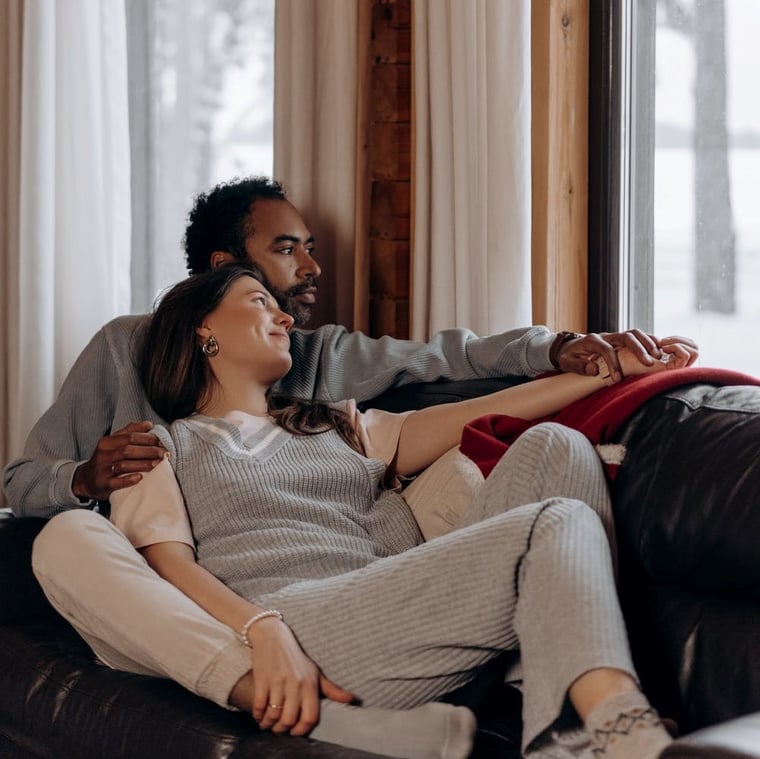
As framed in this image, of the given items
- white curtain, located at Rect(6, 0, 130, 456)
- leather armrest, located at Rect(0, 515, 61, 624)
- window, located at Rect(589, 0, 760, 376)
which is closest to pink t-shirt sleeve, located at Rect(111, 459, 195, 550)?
leather armrest, located at Rect(0, 515, 61, 624)

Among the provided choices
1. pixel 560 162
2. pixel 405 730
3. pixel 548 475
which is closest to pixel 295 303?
pixel 560 162

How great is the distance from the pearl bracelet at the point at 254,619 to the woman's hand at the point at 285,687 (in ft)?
0.06

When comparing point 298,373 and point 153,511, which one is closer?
point 153,511

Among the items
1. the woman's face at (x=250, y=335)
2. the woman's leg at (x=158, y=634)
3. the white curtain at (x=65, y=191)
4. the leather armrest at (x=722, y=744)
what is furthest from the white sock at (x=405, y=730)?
the white curtain at (x=65, y=191)

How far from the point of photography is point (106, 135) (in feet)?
11.7

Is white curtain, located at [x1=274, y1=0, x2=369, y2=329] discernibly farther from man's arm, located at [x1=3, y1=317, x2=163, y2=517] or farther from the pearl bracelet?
the pearl bracelet

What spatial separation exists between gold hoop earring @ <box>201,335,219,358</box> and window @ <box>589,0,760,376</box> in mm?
990

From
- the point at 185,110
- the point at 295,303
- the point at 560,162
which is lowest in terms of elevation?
the point at 295,303

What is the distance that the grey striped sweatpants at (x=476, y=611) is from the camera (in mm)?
1444

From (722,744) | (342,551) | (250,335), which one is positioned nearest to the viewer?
(722,744)

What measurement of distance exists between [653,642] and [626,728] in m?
0.47

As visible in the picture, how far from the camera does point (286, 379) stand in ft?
8.09

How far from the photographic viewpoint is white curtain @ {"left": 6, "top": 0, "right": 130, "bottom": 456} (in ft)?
11.4

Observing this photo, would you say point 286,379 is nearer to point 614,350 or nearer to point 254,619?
point 614,350
